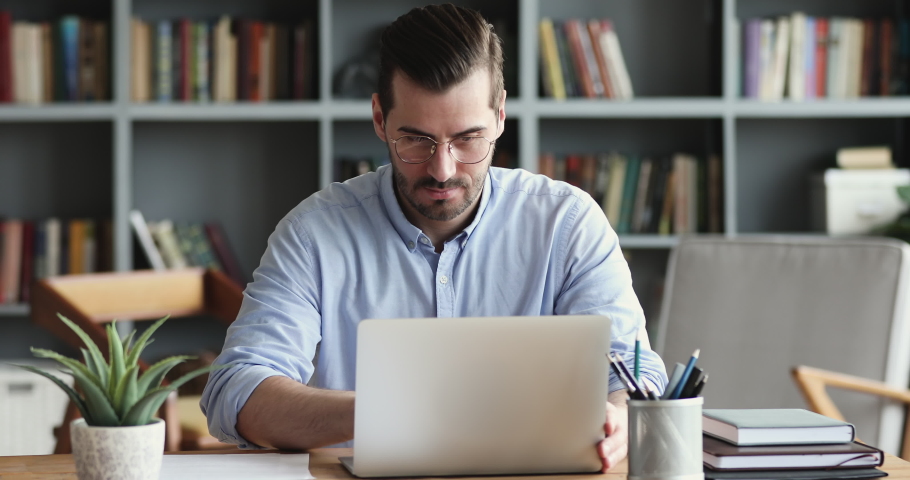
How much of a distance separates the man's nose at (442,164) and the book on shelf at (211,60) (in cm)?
162

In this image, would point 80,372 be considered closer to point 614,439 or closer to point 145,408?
point 145,408

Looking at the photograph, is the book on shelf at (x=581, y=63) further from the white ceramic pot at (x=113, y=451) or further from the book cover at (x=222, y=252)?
the white ceramic pot at (x=113, y=451)

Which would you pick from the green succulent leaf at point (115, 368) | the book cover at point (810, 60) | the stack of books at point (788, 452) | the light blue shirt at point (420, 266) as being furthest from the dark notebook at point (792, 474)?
the book cover at point (810, 60)

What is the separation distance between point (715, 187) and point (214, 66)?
5.26 ft

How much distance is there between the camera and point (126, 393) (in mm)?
905

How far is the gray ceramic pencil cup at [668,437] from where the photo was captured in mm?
923

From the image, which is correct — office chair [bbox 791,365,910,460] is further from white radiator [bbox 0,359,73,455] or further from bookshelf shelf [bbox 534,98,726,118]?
white radiator [bbox 0,359,73,455]

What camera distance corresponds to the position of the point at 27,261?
2.99 metres

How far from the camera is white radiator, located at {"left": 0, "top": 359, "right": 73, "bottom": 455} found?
9.45ft

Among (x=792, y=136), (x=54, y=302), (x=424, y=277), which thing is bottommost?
(x=54, y=302)

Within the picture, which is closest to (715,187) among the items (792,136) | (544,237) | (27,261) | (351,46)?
(792,136)

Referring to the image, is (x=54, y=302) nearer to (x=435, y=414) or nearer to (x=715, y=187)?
(x=435, y=414)

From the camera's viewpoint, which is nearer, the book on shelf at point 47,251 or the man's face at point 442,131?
the man's face at point 442,131

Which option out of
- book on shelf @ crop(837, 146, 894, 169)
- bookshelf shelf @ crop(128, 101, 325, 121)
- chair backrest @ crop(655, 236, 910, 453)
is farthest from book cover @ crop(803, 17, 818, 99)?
bookshelf shelf @ crop(128, 101, 325, 121)
